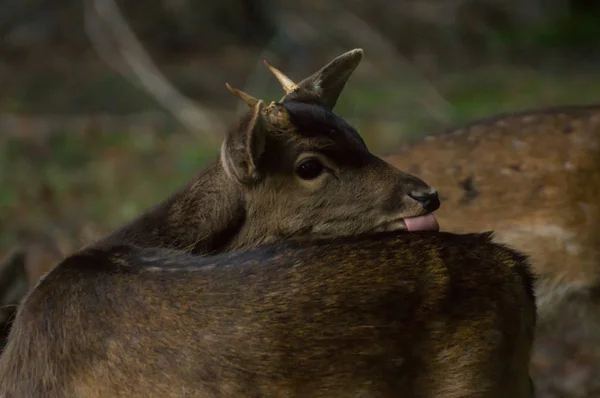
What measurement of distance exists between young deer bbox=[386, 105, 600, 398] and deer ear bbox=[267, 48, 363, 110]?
1.20m

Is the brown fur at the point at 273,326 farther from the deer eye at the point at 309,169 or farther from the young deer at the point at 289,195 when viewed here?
the deer eye at the point at 309,169

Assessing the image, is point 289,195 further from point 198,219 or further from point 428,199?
point 428,199

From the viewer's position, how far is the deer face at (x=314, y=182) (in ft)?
13.3

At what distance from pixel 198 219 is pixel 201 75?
459 inches

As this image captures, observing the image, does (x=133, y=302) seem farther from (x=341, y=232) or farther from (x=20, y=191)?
(x=20, y=191)

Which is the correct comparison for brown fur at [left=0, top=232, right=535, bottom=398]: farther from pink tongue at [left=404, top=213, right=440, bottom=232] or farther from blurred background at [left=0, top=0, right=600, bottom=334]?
blurred background at [left=0, top=0, right=600, bottom=334]

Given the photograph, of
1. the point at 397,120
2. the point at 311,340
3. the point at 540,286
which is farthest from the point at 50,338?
the point at 397,120

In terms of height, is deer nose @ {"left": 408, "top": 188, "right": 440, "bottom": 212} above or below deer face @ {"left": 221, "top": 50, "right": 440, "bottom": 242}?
below

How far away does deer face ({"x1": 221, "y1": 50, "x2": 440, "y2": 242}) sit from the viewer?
404cm

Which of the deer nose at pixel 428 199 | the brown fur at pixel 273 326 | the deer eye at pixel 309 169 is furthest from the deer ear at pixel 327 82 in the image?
the brown fur at pixel 273 326

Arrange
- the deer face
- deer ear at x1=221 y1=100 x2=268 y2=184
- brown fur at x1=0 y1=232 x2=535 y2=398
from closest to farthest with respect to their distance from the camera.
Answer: brown fur at x1=0 y1=232 x2=535 y2=398
deer ear at x1=221 y1=100 x2=268 y2=184
the deer face

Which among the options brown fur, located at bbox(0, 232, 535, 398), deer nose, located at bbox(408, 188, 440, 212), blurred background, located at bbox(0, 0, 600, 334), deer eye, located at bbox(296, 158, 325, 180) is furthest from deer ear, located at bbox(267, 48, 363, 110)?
blurred background, located at bbox(0, 0, 600, 334)

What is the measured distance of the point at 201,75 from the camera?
15648 mm

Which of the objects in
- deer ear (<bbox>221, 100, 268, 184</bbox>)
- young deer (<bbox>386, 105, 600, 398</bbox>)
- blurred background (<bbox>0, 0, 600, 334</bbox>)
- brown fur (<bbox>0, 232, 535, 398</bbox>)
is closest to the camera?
brown fur (<bbox>0, 232, 535, 398</bbox>)
